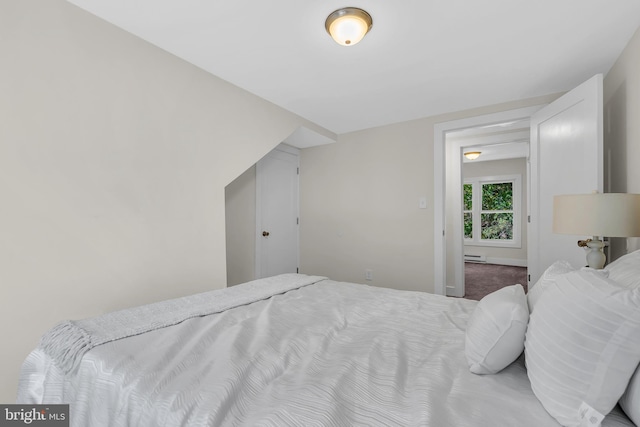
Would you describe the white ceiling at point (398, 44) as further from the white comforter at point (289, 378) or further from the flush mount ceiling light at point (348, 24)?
the white comforter at point (289, 378)

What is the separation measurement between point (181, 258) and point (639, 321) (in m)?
2.46

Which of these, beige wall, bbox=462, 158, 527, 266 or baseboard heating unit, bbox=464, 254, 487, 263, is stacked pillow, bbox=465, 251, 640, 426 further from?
baseboard heating unit, bbox=464, 254, 487, 263

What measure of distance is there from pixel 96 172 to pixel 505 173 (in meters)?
7.39

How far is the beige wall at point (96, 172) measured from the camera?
1589mm

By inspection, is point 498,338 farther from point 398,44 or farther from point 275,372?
point 398,44

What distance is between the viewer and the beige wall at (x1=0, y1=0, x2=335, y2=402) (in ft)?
5.21

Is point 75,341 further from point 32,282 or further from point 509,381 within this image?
point 509,381

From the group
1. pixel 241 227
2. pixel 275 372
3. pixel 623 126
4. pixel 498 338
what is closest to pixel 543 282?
pixel 498 338

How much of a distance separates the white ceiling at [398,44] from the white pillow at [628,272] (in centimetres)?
148

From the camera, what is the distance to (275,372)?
95cm

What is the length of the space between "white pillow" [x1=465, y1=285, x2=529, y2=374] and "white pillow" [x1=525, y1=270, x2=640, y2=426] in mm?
94

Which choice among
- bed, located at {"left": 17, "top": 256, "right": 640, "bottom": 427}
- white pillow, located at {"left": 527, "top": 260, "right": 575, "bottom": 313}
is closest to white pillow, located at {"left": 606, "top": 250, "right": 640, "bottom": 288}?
white pillow, located at {"left": 527, "top": 260, "right": 575, "bottom": 313}

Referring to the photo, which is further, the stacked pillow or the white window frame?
the white window frame

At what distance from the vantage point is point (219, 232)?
2.68 metres
